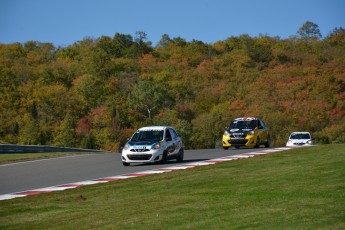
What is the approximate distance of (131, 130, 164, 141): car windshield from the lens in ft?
87.7

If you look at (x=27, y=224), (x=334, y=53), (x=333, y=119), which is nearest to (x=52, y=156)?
(x=27, y=224)

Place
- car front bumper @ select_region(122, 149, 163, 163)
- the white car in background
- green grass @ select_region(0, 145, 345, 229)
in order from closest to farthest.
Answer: green grass @ select_region(0, 145, 345, 229)
car front bumper @ select_region(122, 149, 163, 163)
the white car in background

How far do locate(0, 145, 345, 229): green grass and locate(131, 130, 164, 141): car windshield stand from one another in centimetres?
741

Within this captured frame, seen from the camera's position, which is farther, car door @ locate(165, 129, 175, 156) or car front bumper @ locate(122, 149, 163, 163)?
car door @ locate(165, 129, 175, 156)

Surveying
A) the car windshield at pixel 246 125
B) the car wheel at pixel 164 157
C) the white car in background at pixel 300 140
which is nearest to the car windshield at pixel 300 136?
the white car in background at pixel 300 140

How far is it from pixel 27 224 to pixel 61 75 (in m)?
109

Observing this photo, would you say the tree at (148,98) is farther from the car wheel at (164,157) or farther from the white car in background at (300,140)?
the car wheel at (164,157)

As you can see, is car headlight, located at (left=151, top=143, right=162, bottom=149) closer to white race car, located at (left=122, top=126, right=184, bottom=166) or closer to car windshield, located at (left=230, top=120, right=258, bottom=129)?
white race car, located at (left=122, top=126, right=184, bottom=166)

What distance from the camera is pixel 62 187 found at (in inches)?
739

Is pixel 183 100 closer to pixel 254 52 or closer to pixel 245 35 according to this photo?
pixel 254 52

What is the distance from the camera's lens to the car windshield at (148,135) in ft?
87.7

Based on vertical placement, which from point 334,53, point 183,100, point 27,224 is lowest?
point 27,224

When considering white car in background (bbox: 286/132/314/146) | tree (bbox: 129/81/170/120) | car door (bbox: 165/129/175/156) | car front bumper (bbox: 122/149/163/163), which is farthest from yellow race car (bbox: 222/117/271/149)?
tree (bbox: 129/81/170/120)

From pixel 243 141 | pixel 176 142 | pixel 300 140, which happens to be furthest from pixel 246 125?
pixel 176 142
